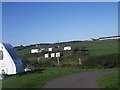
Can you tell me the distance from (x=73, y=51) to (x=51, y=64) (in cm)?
1025

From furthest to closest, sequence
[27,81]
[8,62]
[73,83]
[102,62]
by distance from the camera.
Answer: [102,62]
[8,62]
[27,81]
[73,83]

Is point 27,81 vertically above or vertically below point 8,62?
below

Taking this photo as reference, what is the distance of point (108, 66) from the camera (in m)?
29.7

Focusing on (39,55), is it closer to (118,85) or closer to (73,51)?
(73,51)

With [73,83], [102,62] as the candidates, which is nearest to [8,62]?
[73,83]

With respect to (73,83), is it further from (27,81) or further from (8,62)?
(8,62)

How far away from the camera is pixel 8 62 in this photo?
19.0m

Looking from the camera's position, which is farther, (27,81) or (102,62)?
(102,62)

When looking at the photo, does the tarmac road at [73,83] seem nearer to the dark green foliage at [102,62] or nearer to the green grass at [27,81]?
the green grass at [27,81]

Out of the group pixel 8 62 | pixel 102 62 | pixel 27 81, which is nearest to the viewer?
pixel 27 81

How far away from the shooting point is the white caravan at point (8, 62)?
62.0ft

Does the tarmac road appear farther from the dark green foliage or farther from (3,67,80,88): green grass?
the dark green foliage

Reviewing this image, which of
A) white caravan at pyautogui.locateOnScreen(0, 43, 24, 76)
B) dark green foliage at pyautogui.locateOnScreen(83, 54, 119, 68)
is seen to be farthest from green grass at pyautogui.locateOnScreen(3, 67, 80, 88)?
dark green foliage at pyautogui.locateOnScreen(83, 54, 119, 68)

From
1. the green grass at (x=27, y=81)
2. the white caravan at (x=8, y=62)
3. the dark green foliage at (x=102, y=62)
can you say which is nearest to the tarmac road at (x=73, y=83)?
the green grass at (x=27, y=81)
